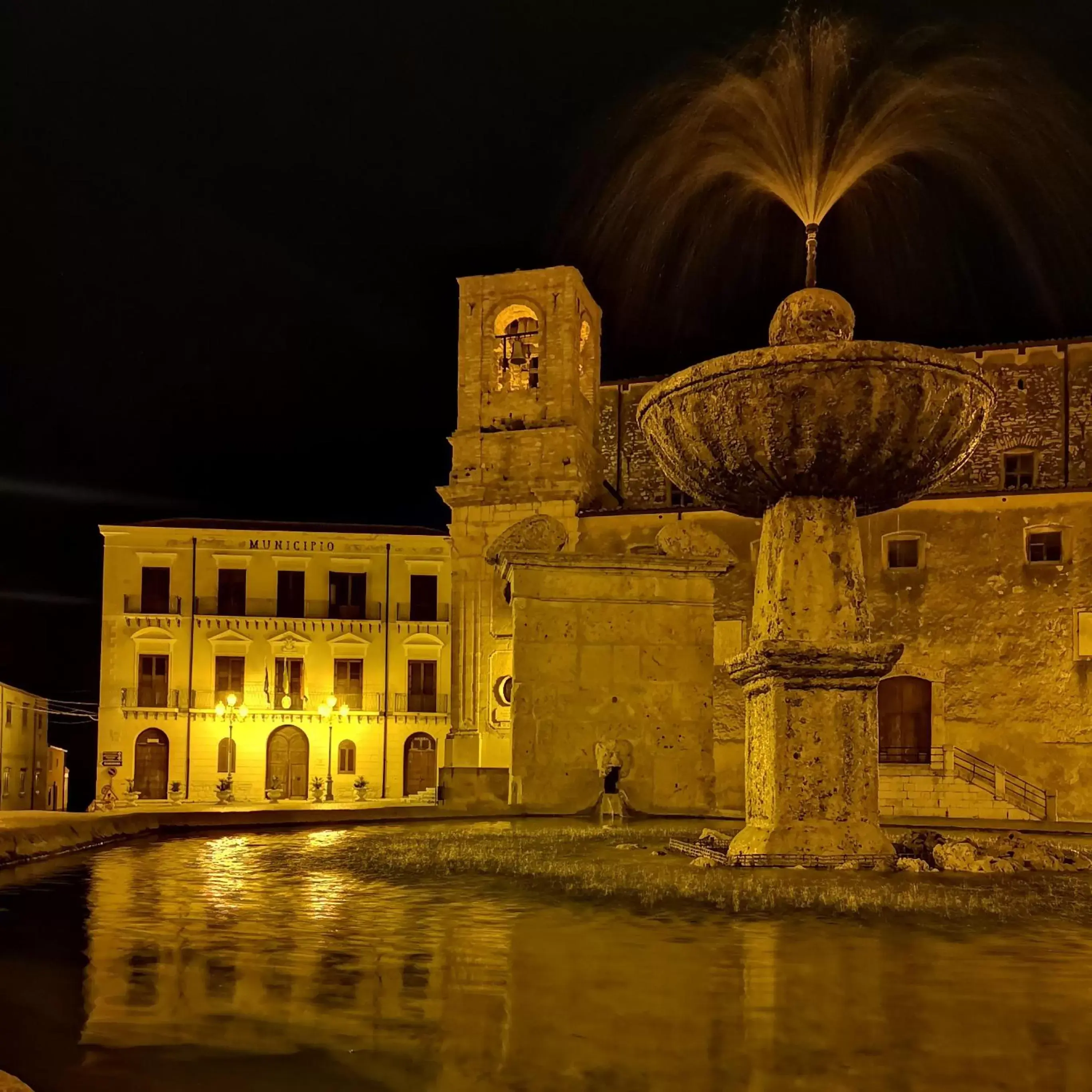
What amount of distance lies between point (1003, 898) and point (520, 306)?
26294mm

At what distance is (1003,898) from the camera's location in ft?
19.8

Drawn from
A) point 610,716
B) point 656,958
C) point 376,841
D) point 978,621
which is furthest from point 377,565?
point 656,958

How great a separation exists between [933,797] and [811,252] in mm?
17116

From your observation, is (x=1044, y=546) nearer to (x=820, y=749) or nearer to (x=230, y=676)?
(x=820, y=749)

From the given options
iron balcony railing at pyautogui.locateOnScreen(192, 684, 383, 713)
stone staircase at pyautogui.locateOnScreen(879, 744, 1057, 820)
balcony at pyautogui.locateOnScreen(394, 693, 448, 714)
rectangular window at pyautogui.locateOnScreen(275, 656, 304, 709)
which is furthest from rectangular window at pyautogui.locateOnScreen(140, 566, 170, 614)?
stone staircase at pyautogui.locateOnScreen(879, 744, 1057, 820)

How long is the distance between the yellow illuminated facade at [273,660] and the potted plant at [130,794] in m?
0.13

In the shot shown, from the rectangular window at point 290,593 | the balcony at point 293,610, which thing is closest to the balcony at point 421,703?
the balcony at point 293,610

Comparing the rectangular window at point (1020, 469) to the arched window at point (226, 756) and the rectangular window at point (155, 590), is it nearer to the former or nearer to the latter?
the arched window at point (226, 756)

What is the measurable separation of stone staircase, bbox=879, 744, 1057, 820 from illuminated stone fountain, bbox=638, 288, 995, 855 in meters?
15.6

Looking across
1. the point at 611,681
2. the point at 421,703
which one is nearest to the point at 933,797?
the point at 611,681

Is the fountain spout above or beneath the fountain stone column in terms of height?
above

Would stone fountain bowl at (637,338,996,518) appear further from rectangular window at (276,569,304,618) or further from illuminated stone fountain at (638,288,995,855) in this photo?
rectangular window at (276,569,304,618)

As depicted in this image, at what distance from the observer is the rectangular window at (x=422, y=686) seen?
38.2m

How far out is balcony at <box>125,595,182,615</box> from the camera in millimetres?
38000
